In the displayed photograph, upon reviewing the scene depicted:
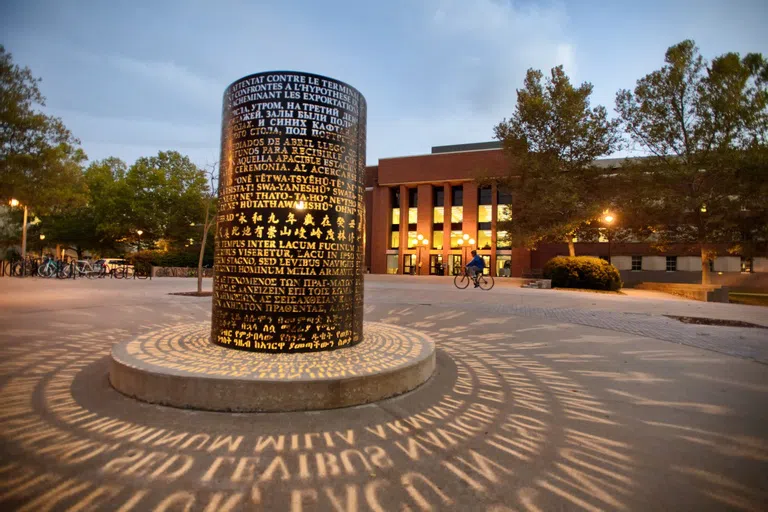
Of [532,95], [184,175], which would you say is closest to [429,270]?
[532,95]

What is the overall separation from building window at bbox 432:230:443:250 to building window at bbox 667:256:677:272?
2261 centimetres

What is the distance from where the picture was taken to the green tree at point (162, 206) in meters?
39.8

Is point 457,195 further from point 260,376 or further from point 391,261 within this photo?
point 260,376

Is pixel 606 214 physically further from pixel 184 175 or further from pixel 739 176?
pixel 184 175

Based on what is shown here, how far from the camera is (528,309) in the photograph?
11125 millimetres

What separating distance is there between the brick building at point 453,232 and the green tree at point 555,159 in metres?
9.61

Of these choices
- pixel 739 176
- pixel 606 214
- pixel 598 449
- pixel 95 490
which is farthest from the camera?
pixel 606 214

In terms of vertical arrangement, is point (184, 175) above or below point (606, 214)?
above

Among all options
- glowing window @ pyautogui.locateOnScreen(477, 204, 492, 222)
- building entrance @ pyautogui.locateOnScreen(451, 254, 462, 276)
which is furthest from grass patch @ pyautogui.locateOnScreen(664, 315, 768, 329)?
glowing window @ pyautogui.locateOnScreen(477, 204, 492, 222)

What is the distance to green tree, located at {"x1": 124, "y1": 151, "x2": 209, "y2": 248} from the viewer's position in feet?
130

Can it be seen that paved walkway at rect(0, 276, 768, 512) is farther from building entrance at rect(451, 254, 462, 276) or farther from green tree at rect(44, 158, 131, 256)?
green tree at rect(44, 158, 131, 256)

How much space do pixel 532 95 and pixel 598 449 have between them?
96.4ft

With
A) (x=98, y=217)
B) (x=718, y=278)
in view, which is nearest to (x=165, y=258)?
(x=98, y=217)

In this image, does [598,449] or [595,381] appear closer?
[598,449]
